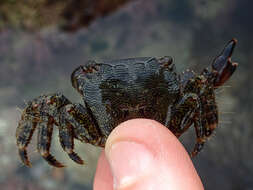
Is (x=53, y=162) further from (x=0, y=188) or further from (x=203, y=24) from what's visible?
(x=203, y=24)

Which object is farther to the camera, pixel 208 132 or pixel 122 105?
pixel 208 132

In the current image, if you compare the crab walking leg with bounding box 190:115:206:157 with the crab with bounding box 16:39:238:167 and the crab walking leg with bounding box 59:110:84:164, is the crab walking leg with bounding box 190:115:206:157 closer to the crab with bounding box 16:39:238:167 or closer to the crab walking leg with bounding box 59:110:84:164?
Answer: the crab with bounding box 16:39:238:167

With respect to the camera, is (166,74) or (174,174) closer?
(174,174)

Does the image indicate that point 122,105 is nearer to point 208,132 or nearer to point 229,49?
point 208,132

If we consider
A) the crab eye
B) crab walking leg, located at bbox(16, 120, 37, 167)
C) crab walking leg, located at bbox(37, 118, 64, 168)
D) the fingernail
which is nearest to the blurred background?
crab walking leg, located at bbox(16, 120, 37, 167)

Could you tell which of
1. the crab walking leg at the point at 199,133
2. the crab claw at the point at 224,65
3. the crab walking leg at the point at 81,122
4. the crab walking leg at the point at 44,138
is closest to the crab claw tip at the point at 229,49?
the crab claw at the point at 224,65

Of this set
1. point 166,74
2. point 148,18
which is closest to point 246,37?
point 148,18

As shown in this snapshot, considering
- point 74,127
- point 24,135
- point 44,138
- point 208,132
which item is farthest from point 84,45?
point 208,132
